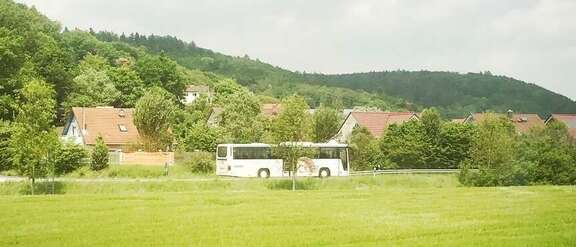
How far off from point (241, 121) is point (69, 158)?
23.6m

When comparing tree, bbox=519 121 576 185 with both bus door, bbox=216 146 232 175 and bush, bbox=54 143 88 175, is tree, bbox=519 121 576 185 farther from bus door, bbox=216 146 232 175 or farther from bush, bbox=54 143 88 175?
bush, bbox=54 143 88 175

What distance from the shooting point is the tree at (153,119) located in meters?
60.4

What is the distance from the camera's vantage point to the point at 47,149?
37938 millimetres

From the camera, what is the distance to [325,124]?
226 feet

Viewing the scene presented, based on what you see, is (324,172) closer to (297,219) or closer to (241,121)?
(241,121)

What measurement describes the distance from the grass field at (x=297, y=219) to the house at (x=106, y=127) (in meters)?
36.9

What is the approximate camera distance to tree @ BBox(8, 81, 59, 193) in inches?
1470

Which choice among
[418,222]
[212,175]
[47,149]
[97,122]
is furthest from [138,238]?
[97,122]

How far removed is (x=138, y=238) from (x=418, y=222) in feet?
28.9

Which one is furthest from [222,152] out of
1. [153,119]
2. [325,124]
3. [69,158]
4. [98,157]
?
[325,124]

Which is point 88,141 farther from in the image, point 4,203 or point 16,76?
point 4,203

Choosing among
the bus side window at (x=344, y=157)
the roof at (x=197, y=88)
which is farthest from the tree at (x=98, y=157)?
the roof at (x=197, y=88)

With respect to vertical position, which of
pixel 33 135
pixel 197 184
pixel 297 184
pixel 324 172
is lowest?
pixel 297 184

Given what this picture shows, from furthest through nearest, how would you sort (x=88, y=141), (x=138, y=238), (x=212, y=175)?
(x=88, y=141)
(x=212, y=175)
(x=138, y=238)
